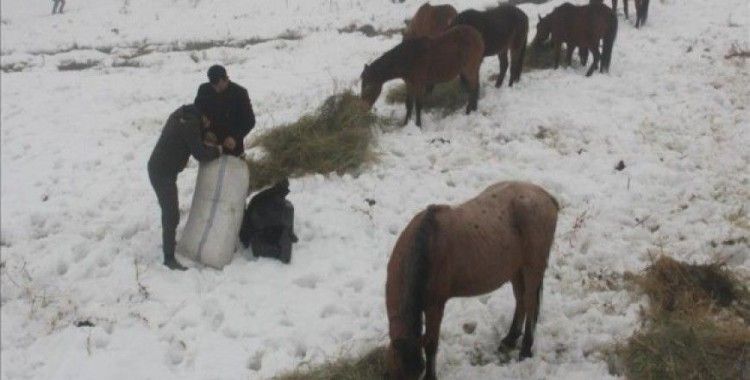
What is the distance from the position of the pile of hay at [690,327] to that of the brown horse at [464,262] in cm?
82

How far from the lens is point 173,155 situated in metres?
5.12

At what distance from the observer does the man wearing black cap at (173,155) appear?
16.5 feet

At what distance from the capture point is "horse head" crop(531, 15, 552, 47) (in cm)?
1002

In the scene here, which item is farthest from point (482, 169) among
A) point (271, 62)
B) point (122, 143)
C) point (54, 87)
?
point (271, 62)

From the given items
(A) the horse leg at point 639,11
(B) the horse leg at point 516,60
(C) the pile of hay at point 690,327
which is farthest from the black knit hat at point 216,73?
(A) the horse leg at point 639,11

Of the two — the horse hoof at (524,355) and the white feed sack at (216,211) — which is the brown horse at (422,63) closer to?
the white feed sack at (216,211)

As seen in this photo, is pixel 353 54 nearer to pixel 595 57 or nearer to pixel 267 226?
pixel 595 57

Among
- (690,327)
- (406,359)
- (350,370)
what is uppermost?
(406,359)

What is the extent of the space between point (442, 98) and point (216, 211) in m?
4.71

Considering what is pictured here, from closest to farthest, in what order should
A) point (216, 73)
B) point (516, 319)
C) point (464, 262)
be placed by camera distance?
point (464, 262) → point (516, 319) → point (216, 73)

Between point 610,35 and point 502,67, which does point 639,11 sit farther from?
point 502,67

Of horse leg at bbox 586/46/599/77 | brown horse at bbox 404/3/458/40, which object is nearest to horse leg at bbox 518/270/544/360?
horse leg at bbox 586/46/599/77

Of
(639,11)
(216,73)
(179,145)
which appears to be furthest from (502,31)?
(179,145)

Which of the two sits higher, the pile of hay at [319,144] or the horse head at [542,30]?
the horse head at [542,30]
